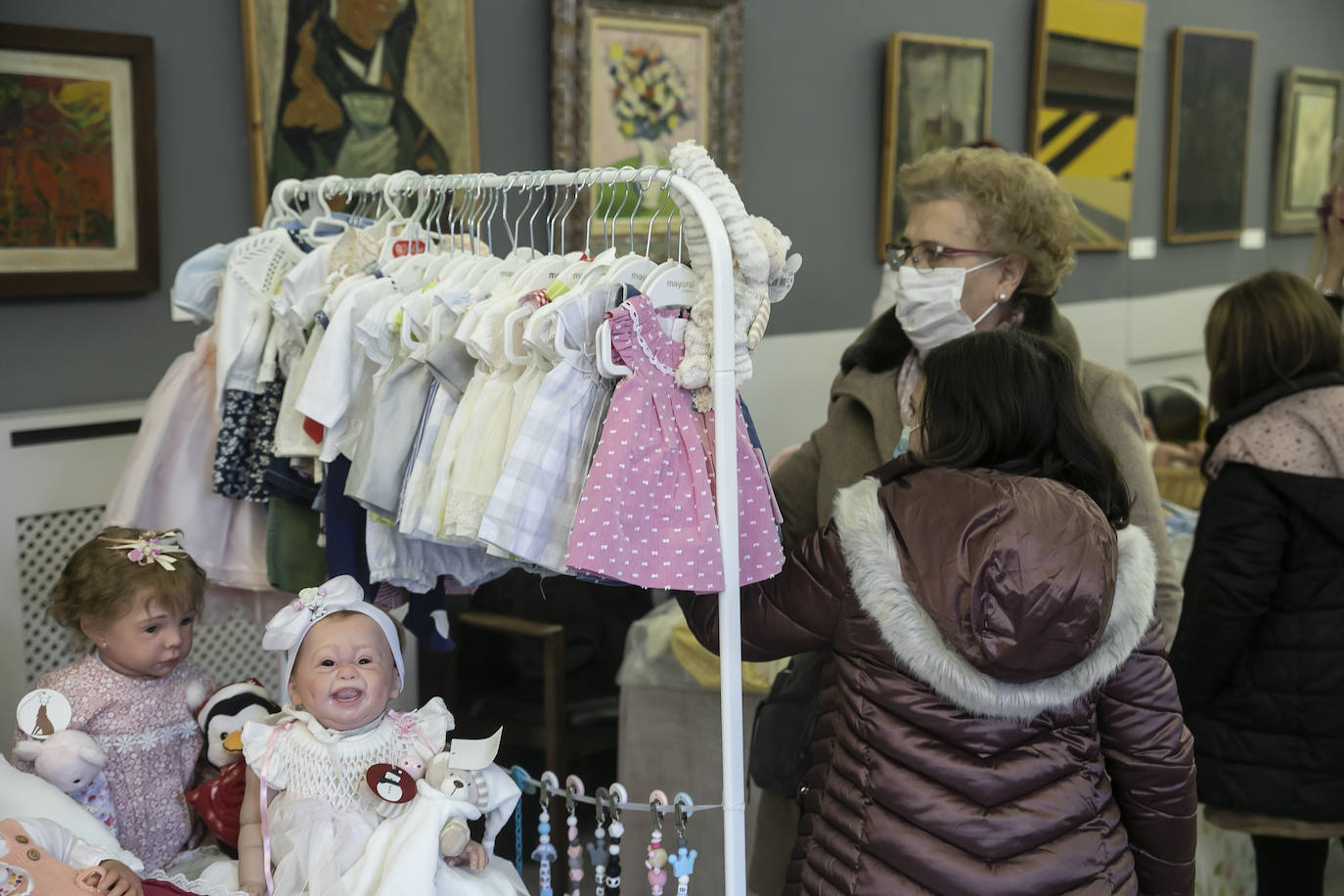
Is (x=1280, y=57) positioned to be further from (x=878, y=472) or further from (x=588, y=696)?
(x=878, y=472)

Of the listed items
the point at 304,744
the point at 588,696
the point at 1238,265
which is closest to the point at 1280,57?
the point at 1238,265

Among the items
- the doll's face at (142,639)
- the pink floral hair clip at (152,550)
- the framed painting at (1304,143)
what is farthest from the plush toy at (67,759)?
the framed painting at (1304,143)

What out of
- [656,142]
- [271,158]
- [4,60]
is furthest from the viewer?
[656,142]

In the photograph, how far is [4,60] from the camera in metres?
2.54

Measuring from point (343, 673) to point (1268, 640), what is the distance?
1.77m

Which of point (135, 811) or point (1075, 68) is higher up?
point (1075, 68)

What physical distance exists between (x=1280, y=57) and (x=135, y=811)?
622 centimetres

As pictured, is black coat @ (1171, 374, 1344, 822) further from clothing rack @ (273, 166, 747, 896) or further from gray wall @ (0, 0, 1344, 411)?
gray wall @ (0, 0, 1344, 411)

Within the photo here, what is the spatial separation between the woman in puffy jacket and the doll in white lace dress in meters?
0.45

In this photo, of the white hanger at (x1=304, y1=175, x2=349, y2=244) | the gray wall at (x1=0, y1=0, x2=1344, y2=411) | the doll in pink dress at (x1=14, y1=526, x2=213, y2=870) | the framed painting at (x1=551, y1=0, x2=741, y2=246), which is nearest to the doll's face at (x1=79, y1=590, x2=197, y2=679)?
the doll in pink dress at (x1=14, y1=526, x2=213, y2=870)

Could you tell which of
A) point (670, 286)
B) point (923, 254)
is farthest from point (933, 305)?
point (670, 286)

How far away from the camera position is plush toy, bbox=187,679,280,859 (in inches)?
73.6

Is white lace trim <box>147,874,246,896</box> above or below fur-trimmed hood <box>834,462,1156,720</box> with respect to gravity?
below

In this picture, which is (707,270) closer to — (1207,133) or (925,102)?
(925,102)
